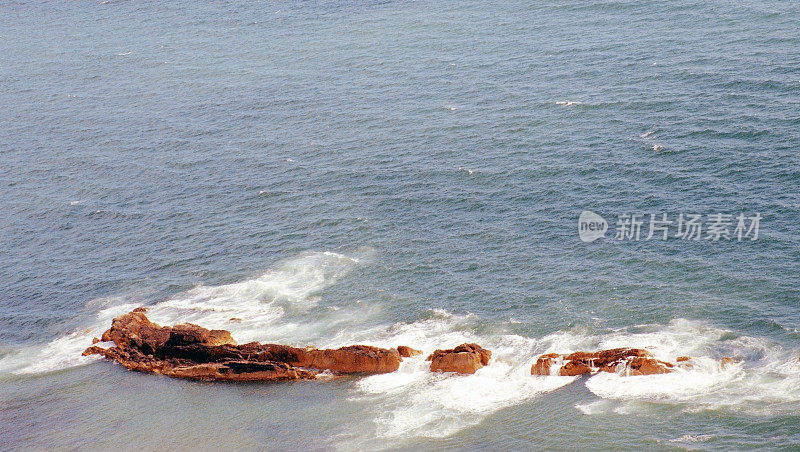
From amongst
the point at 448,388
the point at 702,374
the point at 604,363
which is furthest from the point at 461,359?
the point at 702,374

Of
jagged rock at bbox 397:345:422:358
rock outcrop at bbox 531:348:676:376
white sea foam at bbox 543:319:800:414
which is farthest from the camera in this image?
jagged rock at bbox 397:345:422:358

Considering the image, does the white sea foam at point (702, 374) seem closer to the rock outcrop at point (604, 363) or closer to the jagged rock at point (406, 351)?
the rock outcrop at point (604, 363)

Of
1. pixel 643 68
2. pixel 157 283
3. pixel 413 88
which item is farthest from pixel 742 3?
pixel 157 283

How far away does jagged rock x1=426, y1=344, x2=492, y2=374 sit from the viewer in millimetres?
72875

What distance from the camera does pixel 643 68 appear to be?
128 meters

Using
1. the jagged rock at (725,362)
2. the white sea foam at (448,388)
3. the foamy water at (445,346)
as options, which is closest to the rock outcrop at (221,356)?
the foamy water at (445,346)

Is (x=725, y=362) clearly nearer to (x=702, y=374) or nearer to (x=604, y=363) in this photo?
(x=702, y=374)

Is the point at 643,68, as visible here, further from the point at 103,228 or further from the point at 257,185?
the point at 103,228

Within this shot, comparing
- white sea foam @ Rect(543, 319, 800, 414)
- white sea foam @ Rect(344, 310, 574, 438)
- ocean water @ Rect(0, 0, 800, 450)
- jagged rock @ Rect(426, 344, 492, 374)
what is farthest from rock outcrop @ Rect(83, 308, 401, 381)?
white sea foam @ Rect(543, 319, 800, 414)

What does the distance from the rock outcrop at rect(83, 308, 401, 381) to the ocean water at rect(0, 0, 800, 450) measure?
1.36 meters

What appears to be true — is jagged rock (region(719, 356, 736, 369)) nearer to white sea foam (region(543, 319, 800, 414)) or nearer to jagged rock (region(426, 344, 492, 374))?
white sea foam (region(543, 319, 800, 414))

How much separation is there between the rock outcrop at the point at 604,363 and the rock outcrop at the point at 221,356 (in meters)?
13.3

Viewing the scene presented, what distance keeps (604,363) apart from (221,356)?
3514cm

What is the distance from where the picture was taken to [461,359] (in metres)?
73.0
